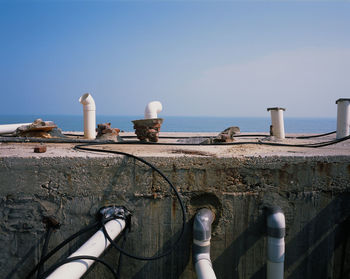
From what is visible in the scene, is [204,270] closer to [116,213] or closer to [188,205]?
[188,205]

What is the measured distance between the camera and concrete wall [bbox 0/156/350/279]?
92.7 inches

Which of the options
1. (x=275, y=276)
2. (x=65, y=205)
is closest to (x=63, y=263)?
(x=65, y=205)

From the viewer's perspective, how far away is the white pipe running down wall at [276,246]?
2.28 meters

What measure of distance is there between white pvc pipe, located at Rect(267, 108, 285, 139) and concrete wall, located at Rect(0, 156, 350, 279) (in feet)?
7.24

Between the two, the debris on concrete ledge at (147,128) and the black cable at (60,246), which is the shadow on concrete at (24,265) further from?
the debris on concrete ledge at (147,128)

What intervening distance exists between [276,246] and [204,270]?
0.66 meters

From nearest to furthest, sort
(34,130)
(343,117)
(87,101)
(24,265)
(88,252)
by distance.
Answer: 1. (88,252)
2. (24,265)
3. (343,117)
4. (34,130)
5. (87,101)

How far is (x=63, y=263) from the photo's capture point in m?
1.79

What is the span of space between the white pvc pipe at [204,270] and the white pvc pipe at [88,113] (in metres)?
2.99

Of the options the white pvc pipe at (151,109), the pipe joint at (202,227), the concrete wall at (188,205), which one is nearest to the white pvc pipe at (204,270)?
the pipe joint at (202,227)

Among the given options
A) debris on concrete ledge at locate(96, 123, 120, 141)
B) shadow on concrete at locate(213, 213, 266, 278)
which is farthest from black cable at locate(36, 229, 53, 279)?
debris on concrete ledge at locate(96, 123, 120, 141)

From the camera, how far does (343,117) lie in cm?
406

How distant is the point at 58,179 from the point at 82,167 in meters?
0.23

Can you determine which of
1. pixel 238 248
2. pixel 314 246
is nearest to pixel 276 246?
pixel 238 248
